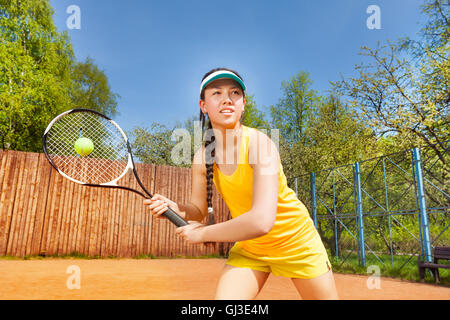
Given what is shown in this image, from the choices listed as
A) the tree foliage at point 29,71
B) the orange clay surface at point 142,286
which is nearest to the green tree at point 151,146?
the tree foliage at point 29,71

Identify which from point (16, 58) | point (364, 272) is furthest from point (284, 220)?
point (16, 58)

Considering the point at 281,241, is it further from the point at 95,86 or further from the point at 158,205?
the point at 95,86

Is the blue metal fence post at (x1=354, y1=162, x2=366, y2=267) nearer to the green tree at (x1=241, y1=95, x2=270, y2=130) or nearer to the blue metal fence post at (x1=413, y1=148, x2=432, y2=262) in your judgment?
the blue metal fence post at (x1=413, y1=148, x2=432, y2=262)

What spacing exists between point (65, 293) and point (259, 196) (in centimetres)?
425

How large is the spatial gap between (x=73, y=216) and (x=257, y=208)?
9263 mm

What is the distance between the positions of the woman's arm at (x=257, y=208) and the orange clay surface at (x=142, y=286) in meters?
3.37

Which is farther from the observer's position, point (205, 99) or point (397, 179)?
point (397, 179)

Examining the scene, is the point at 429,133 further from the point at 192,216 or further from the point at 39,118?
the point at 39,118

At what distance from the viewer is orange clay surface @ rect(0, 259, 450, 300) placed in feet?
15.7

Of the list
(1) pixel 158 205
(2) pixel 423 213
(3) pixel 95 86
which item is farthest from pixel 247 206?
(3) pixel 95 86

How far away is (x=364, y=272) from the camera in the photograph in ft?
27.0

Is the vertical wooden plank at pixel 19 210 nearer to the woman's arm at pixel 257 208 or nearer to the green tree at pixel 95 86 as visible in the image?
the woman's arm at pixel 257 208

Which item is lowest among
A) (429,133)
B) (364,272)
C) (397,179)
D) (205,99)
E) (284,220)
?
(364,272)

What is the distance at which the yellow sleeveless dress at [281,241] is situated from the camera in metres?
1.87
